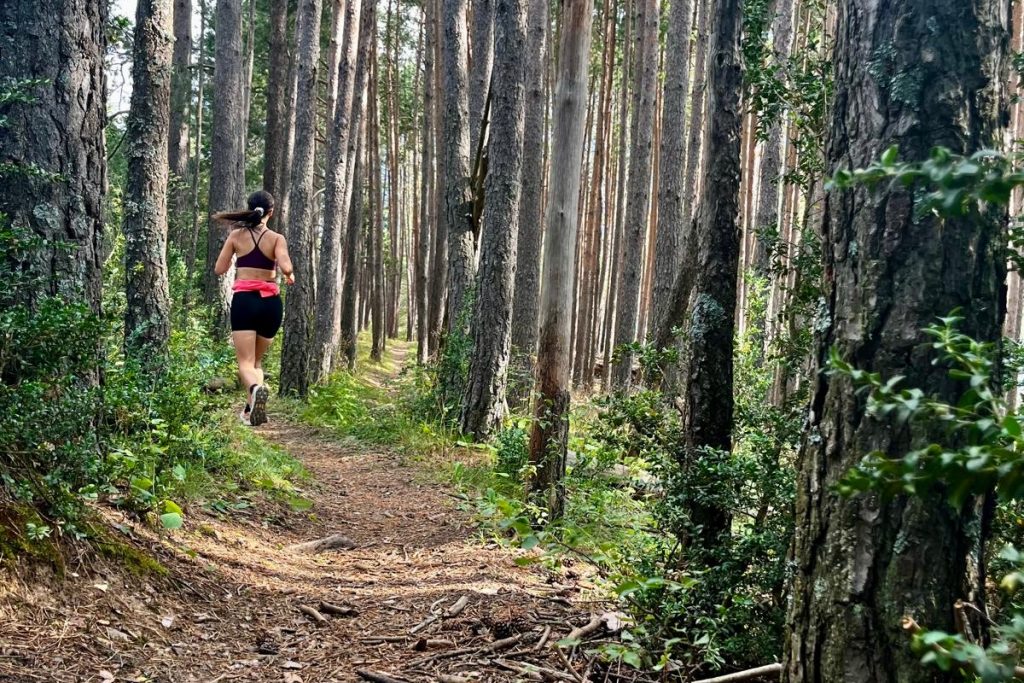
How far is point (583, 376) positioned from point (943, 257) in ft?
61.0

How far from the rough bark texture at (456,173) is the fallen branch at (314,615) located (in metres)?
5.73

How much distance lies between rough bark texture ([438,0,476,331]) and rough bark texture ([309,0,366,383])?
3907 mm

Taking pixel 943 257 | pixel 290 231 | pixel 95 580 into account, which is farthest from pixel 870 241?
pixel 290 231

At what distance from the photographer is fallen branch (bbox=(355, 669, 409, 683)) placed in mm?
3719

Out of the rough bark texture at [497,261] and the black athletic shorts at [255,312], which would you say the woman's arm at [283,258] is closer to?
the black athletic shorts at [255,312]

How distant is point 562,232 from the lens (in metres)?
5.90


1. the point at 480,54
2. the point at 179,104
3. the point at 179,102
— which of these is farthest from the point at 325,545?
the point at 179,102

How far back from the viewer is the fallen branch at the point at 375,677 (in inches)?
146

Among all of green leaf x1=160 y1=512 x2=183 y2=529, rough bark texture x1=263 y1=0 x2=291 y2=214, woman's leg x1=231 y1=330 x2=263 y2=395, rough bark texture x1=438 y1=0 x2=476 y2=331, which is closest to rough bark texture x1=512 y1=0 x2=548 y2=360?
rough bark texture x1=438 y1=0 x2=476 y2=331

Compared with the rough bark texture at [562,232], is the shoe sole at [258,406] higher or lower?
lower

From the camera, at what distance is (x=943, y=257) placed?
2467 mm

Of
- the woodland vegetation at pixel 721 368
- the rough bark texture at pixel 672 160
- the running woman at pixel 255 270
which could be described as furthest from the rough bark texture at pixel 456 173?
the rough bark texture at pixel 672 160

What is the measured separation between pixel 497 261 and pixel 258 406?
10.4 feet

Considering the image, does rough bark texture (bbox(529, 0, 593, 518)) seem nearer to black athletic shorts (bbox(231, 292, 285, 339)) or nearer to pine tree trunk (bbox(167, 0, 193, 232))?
black athletic shorts (bbox(231, 292, 285, 339))
